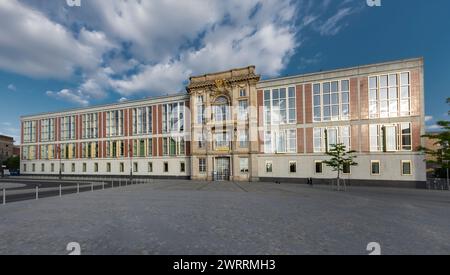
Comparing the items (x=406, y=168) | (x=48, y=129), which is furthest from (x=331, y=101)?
(x=48, y=129)

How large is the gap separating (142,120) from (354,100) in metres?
40.7

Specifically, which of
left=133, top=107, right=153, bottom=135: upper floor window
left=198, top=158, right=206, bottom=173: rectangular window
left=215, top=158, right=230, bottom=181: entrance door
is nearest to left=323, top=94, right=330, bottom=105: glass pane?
left=215, top=158, right=230, bottom=181: entrance door

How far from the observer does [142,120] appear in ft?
144

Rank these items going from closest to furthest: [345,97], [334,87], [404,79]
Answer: [404,79]
[345,97]
[334,87]

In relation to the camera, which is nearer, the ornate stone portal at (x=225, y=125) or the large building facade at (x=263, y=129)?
the large building facade at (x=263, y=129)

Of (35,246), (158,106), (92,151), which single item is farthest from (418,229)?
(92,151)

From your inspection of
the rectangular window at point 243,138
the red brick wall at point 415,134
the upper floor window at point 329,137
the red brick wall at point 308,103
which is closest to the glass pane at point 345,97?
the upper floor window at point 329,137

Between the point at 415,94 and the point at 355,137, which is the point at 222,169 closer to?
the point at 355,137

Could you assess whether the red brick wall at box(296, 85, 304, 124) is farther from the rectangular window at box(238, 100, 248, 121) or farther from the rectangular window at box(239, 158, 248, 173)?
the rectangular window at box(239, 158, 248, 173)

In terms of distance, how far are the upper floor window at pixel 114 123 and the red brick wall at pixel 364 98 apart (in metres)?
47.2

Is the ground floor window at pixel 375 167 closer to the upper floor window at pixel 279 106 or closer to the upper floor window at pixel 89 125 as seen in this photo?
the upper floor window at pixel 279 106

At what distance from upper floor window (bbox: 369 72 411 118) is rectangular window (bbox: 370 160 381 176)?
21.8ft

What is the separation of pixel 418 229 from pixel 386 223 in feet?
3.64

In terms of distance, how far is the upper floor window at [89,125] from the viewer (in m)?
48.0
